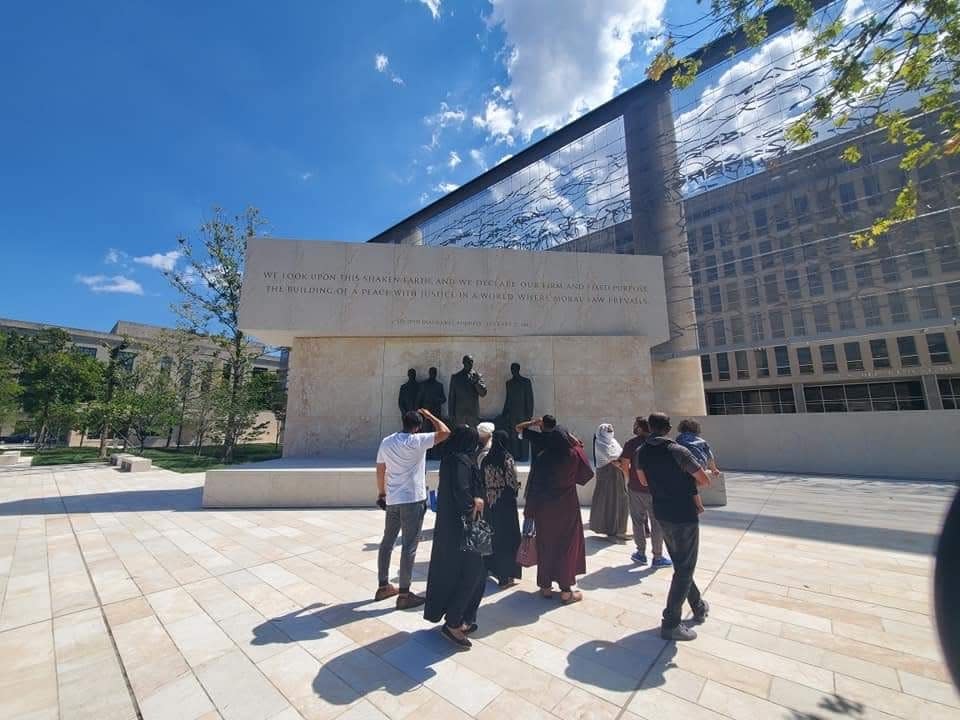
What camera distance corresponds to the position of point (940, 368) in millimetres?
25406

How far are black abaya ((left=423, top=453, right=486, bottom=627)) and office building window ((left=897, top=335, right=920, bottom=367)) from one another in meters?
40.2

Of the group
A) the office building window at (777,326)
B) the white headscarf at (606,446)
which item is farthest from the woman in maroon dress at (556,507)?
the office building window at (777,326)

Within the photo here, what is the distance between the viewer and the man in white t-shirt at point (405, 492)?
371 centimetres

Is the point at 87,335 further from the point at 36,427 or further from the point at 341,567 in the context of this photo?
the point at 341,567

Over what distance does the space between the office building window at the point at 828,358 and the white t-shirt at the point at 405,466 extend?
4054 cm

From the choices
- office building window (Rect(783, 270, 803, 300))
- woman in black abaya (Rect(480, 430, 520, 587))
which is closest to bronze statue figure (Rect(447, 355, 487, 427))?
woman in black abaya (Rect(480, 430, 520, 587))

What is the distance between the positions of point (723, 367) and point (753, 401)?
4.04m

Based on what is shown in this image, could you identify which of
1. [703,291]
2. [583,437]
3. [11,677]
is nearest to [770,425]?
[583,437]

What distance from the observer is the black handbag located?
3129 mm

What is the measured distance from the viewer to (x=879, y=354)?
30.1 metres

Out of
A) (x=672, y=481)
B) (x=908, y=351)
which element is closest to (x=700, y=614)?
(x=672, y=481)

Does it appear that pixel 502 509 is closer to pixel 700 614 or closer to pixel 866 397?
pixel 700 614

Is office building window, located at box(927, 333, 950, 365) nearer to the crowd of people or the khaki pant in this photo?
the khaki pant

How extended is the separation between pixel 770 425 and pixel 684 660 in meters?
15.4
